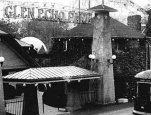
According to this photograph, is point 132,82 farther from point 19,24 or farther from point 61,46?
point 19,24

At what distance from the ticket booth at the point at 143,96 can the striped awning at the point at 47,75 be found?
12.0 ft

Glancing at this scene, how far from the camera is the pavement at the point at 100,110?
69.1 ft

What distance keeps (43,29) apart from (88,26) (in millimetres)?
44002

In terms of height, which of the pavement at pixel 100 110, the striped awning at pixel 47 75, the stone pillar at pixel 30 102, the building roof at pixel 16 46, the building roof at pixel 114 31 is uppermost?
the building roof at pixel 114 31

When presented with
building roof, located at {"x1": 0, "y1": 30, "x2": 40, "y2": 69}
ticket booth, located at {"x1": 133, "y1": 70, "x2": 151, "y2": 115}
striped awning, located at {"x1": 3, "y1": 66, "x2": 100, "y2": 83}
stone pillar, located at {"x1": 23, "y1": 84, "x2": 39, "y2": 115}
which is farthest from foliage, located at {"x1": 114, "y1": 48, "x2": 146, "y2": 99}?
stone pillar, located at {"x1": 23, "y1": 84, "x2": 39, "y2": 115}

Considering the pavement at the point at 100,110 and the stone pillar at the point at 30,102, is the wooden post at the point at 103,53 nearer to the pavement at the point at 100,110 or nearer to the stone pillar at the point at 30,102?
the pavement at the point at 100,110

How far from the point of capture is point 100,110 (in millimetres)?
22047

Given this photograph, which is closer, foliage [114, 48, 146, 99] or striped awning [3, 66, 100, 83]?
striped awning [3, 66, 100, 83]

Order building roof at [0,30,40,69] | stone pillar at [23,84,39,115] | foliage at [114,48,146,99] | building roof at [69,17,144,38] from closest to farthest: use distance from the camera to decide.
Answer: stone pillar at [23,84,39,115] < foliage at [114,48,146,99] < building roof at [0,30,40,69] < building roof at [69,17,144,38]

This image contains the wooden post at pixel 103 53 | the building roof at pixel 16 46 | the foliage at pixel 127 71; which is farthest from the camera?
the building roof at pixel 16 46

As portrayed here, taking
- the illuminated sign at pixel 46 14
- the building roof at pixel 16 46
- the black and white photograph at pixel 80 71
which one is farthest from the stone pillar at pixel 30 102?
the building roof at pixel 16 46

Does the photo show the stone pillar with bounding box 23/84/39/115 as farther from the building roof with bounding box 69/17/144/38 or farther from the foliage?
the building roof with bounding box 69/17/144/38

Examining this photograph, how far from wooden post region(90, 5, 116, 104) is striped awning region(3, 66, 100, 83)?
2374 mm

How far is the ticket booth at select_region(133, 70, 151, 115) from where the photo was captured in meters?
20.1
